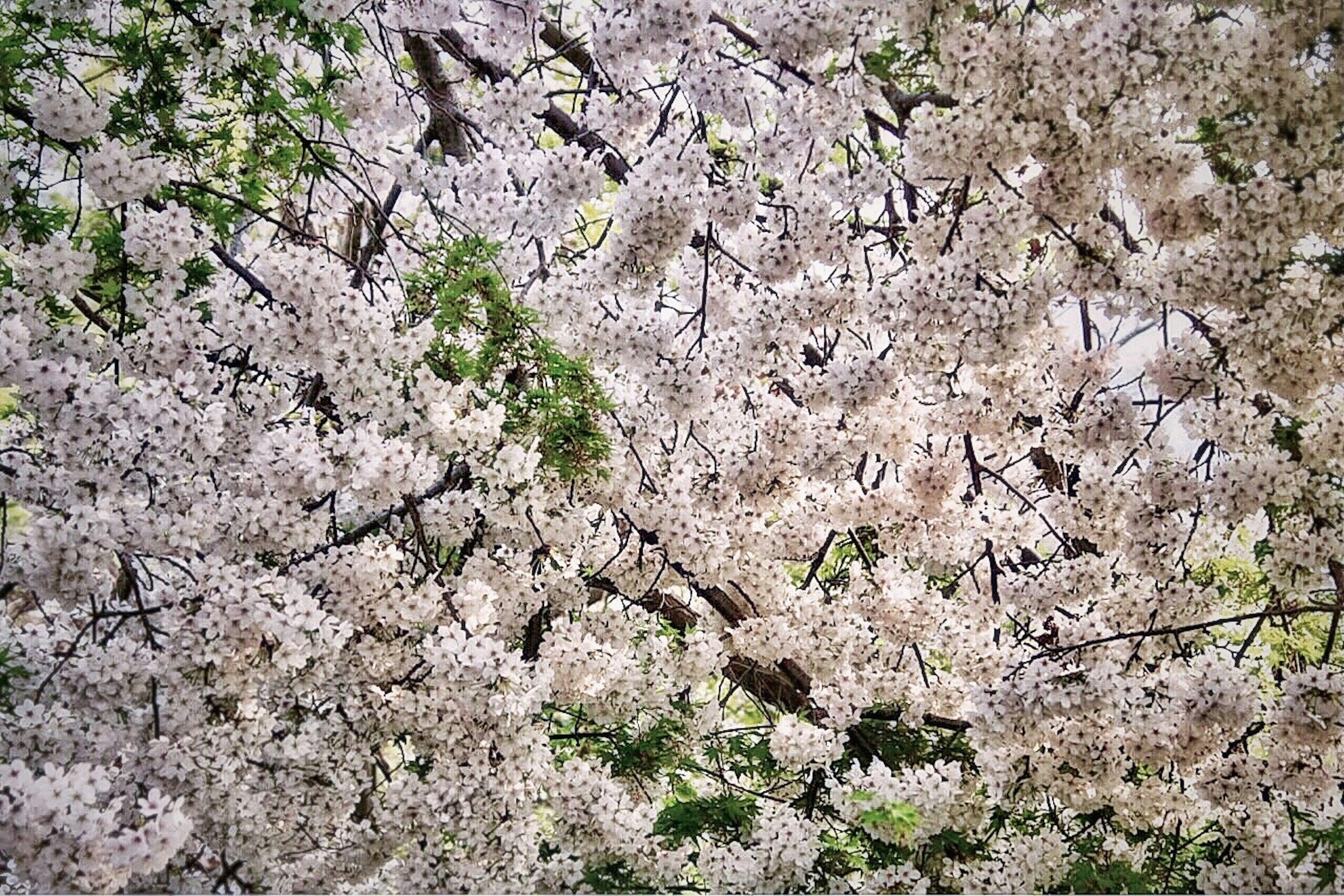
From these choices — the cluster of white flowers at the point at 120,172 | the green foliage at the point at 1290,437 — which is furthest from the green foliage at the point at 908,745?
the cluster of white flowers at the point at 120,172

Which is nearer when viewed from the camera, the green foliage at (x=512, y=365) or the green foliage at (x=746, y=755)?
the green foliage at (x=512, y=365)

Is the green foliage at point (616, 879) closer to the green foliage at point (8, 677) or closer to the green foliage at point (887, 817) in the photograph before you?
the green foliage at point (887, 817)

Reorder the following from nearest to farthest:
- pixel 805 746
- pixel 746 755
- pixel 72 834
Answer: pixel 72 834 < pixel 805 746 < pixel 746 755

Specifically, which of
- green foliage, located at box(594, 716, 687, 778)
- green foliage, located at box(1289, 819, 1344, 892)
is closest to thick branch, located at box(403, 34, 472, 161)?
green foliage, located at box(594, 716, 687, 778)

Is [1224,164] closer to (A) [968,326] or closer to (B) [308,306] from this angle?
(A) [968,326]

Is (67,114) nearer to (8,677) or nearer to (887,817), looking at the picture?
(8,677)

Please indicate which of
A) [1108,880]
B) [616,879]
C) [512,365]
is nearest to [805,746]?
[616,879]


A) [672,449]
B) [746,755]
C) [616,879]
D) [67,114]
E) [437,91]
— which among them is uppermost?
[437,91]

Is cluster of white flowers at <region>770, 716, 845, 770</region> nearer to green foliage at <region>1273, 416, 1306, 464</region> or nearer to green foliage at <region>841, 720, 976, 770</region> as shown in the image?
green foliage at <region>841, 720, 976, 770</region>
